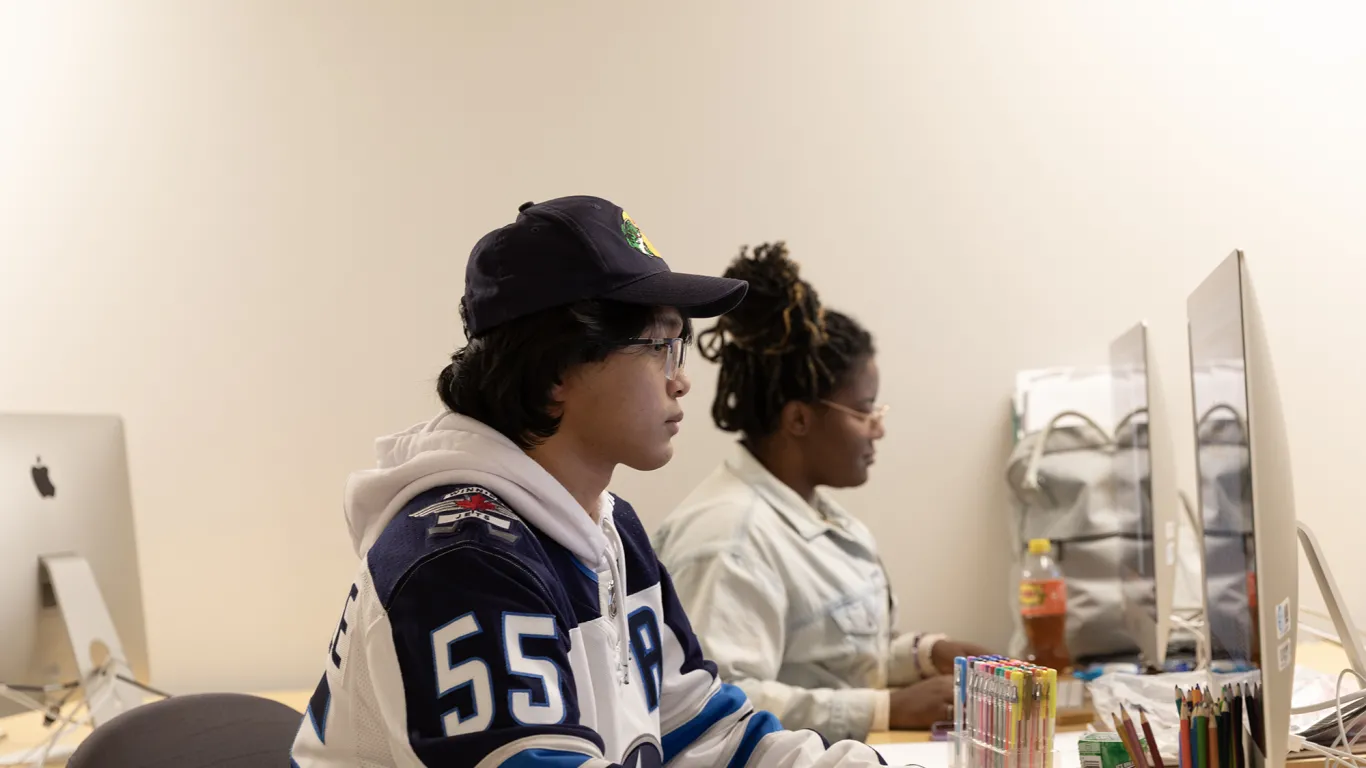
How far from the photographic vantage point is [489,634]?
3.19ft

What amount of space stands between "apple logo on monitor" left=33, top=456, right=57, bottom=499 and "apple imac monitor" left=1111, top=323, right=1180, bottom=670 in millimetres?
1828

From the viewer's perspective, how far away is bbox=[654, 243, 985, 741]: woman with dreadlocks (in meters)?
1.94

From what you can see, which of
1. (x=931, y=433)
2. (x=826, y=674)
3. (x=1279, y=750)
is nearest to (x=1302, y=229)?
(x=931, y=433)

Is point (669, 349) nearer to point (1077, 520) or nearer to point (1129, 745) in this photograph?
point (1129, 745)

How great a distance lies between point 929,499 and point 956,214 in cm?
69

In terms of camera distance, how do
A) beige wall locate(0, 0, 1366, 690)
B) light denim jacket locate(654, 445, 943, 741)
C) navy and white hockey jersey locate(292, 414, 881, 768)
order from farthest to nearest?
beige wall locate(0, 0, 1366, 690) → light denim jacket locate(654, 445, 943, 741) → navy and white hockey jersey locate(292, 414, 881, 768)

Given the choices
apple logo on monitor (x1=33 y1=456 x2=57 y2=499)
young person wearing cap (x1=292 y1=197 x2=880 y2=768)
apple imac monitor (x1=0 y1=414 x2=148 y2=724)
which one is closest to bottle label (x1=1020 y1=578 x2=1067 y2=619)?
young person wearing cap (x1=292 y1=197 x2=880 y2=768)

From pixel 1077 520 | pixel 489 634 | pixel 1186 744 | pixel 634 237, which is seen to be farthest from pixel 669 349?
pixel 1077 520

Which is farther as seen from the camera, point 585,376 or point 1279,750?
point 585,376

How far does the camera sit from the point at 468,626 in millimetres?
969

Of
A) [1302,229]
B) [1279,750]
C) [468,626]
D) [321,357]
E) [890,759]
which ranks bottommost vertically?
[890,759]

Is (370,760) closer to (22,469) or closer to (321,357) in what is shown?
(22,469)

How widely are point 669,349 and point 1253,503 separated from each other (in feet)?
1.89

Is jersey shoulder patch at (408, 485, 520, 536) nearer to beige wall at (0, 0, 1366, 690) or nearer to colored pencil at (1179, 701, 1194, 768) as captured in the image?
colored pencil at (1179, 701, 1194, 768)
